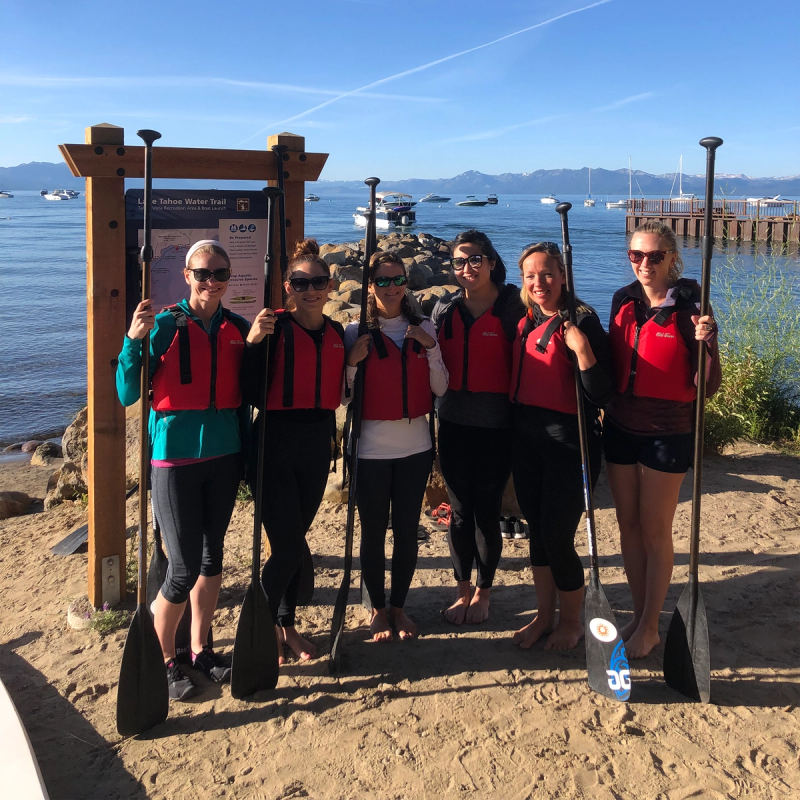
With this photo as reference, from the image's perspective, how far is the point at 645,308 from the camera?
3639 mm

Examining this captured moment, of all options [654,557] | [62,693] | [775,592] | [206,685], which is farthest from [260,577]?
[775,592]

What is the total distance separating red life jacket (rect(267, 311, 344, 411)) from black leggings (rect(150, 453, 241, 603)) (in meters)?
0.40

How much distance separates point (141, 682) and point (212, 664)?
494 mm

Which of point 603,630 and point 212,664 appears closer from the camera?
point 603,630

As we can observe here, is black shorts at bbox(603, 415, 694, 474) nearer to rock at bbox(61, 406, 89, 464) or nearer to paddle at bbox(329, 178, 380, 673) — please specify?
paddle at bbox(329, 178, 380, 673)

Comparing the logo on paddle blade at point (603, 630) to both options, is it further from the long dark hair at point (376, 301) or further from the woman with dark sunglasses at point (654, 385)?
the long dark hair at point (376, 301)

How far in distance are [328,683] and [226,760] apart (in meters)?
0.70

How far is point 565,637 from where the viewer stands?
4016mm

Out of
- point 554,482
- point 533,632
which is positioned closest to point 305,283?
point 554,482

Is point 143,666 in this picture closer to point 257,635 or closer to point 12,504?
point 257,635

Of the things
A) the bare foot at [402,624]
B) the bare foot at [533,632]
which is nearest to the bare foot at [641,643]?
the bare foot at [533,632]

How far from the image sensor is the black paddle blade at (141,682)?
3299mm

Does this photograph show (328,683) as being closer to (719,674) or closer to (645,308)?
(719,674)

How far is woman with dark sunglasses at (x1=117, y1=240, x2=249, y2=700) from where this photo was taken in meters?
3.37
